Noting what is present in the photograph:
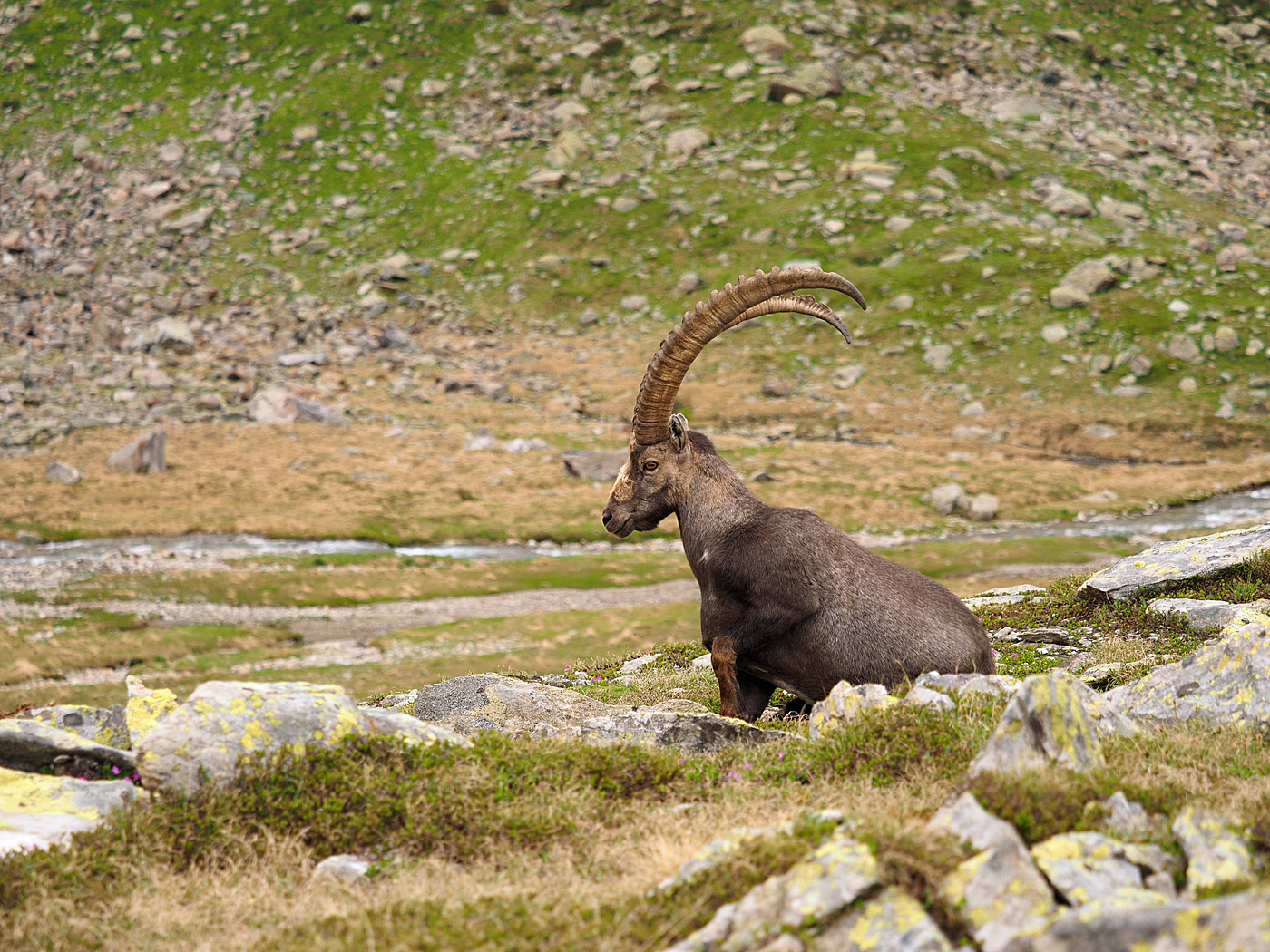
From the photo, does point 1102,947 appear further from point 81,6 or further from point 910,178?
point 81,6

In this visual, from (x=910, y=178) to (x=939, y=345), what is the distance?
25.2 m

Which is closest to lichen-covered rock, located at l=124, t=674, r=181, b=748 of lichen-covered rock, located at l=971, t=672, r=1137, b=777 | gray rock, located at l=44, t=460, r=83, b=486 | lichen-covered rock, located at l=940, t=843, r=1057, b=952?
lichen-covered rock, located at l=940, t=843, r=1057, b=952

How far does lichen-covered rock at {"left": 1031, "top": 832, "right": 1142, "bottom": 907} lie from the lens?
251 inches

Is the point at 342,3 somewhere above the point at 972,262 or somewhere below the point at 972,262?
above

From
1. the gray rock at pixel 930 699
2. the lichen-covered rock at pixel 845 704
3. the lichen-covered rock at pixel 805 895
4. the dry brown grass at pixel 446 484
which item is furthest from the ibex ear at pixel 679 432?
the dry brown grass at pixel 446 484

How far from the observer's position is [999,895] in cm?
632

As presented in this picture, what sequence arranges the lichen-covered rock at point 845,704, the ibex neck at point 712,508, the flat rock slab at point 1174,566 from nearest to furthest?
the lichen-covered rock at point 845,704 < the ibex neck at point 712,508 < the flat rock slab at point 1174,566

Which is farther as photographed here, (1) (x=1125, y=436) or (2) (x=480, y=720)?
(1) (x=1125, y=436)

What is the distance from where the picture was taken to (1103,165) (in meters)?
101

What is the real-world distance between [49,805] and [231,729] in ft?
5.54

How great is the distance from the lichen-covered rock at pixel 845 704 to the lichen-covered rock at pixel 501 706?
3.56 metres

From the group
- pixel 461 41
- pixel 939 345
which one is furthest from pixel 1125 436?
pixel 461 41

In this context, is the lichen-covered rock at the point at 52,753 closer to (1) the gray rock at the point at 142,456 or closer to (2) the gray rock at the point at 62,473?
(2) the gray rock at the point at 62,473

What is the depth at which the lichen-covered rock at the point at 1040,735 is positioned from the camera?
8.19 metres
